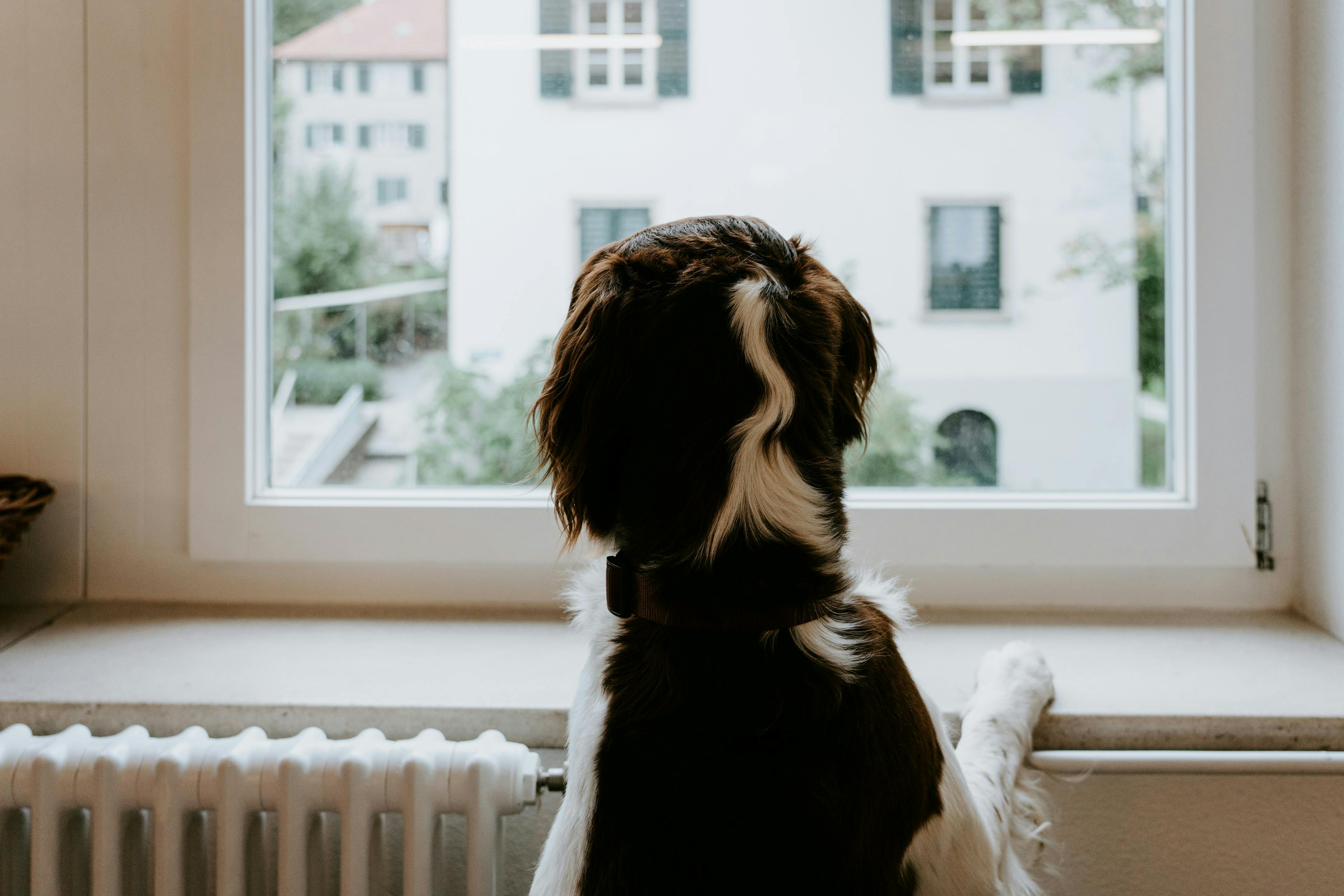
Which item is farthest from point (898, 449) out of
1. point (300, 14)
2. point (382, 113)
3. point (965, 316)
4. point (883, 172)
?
point (300, 14)

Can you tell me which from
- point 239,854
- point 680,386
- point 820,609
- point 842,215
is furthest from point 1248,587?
point 239,854

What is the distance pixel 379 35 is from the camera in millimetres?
1336

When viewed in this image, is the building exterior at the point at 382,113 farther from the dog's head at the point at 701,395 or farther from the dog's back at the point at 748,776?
the dog's back at the point at 748,776

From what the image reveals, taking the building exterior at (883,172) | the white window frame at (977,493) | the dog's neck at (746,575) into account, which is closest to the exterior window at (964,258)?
the building exterior at (883,172)

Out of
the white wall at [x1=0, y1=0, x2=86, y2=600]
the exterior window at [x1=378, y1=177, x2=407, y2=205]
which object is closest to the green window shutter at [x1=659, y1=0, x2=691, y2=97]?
the exterior window at [x1=378, y1=177, x2=407, y2=205]

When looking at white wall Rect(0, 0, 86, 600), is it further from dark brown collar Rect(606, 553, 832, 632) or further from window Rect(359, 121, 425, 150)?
dark brown collar Rect(606, 553, 832, 632)

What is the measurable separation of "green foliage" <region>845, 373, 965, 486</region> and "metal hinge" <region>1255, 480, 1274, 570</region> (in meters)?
0.37

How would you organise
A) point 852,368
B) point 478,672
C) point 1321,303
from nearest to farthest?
point 852,368 → point 478,672 → point 1321,303

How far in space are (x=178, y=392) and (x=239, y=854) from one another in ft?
2.17

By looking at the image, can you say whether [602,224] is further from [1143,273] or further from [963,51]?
[1143,273]

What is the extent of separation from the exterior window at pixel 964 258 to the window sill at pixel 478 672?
42cm

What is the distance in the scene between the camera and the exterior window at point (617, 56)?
1308mm

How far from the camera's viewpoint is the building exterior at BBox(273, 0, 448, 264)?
4.36 ft

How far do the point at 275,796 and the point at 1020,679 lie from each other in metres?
0.72
